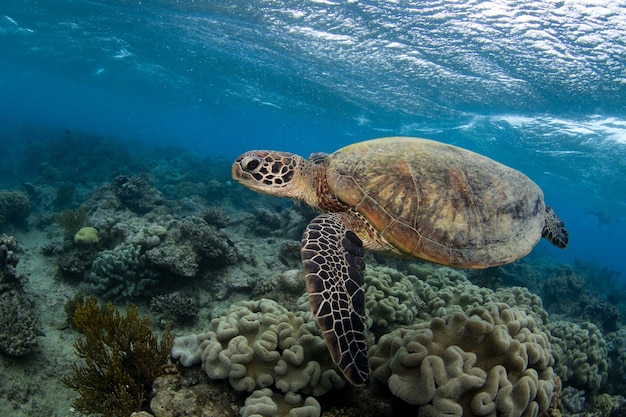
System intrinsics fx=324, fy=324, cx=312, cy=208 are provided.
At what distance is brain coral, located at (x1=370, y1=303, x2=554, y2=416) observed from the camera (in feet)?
8.13

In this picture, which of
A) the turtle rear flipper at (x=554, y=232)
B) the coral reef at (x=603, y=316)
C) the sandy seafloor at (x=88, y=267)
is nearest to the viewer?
the sandy seafloor at (x=88, y=267)

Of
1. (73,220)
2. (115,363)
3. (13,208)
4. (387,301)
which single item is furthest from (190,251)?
(13,208)

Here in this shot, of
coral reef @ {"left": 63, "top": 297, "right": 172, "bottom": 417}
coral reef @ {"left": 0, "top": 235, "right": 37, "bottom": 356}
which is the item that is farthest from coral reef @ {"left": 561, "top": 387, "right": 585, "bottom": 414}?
coral reef @ {"left": 0, "top": 235, "right": 37, "bottom": 356}

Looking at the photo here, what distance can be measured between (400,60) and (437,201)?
15598 mm

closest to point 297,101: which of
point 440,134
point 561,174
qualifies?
point 440,134

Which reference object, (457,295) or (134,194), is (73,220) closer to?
(134,194)

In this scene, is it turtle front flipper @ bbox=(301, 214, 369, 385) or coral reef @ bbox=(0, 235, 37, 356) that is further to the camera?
coral reef @ bbox=(0, 235, 37, 356)

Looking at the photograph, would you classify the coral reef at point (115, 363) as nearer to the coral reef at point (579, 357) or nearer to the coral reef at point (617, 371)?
the coral reef at point (579, 357)

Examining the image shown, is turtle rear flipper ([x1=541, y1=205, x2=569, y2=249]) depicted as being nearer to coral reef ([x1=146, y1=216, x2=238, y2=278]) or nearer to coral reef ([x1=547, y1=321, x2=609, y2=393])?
coral reef ([x1=547, y1=321, x2=609, y2=393])

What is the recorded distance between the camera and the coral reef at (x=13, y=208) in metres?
9.62

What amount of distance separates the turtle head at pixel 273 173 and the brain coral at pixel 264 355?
1.67m

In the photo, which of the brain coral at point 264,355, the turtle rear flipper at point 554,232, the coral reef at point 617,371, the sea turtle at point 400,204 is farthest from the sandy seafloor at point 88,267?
the turtle rear flipper at point 554,232

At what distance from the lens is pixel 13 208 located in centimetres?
982

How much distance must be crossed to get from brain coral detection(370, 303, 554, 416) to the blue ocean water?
11.6 m
